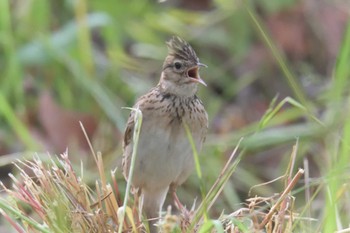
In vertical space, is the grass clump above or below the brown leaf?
above

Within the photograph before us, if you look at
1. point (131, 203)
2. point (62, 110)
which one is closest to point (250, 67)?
point (62, 110)

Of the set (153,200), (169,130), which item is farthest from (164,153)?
(153,200)

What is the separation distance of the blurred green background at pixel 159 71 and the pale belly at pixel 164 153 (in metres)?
1.11

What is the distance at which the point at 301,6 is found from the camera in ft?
22.5

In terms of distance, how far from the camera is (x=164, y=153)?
3.84 m

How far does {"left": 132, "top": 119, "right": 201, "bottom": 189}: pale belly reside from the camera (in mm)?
3822

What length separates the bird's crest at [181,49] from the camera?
3.88m

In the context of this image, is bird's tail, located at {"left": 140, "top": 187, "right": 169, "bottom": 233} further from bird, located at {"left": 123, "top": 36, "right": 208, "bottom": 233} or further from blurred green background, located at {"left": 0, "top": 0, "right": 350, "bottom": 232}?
blurred green background, located at {"left": 0, "top": 0, "right": 350, "bottom": 232}

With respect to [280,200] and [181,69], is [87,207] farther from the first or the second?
[181,69]

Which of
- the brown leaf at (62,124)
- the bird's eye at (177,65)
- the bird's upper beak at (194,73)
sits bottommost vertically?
the brown leaf at (62,124)

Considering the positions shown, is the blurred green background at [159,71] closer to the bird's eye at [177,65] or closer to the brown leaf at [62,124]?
the brown leaf at [62,124]

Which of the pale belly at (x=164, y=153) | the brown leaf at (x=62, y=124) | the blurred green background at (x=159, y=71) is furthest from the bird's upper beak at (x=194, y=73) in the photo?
the brown leaf at (x=62, y=124)

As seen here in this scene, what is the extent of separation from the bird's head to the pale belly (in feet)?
0.55

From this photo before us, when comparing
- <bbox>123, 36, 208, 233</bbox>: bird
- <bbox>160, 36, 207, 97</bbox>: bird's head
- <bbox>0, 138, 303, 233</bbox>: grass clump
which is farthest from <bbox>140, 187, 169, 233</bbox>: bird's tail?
<bbox>0, 138, 303, 233</bbox>: grass clump
